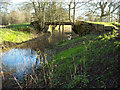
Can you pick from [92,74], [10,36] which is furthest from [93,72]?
[10,36]

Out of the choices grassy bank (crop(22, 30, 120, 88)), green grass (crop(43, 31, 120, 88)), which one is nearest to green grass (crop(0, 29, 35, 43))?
grassy bank (crop(22, 30, 120, 88))

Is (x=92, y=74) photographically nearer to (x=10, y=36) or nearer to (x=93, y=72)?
(x=93, y=72)

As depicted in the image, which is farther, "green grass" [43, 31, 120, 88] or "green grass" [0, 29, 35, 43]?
"green grass" [0, 29, 35, 43]

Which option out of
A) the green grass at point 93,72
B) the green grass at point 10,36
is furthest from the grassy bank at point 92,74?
the green grass at point 10,36

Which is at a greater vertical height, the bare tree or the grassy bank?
the bare tree

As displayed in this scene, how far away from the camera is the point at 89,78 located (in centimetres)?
353

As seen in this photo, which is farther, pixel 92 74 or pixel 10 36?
pixel 10 36

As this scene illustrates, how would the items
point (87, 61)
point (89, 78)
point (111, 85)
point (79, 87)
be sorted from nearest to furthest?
1. point (111, 85)
2. point (79, 87)
3. point (89, 78)
4. point (87, 61)

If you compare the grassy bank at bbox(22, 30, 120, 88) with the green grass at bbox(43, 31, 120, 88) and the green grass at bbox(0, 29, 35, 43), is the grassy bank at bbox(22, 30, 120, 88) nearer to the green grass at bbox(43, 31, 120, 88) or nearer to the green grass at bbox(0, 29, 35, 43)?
the green grass at bbox(43, 31, 120, 88)

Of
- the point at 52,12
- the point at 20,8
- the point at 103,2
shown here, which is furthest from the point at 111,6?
the point at 20,8

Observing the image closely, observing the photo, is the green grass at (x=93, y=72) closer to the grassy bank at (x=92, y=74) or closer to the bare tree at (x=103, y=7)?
the grassy bank at (x=92, y=74)

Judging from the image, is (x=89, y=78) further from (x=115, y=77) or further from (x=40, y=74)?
(x=40, y=74)

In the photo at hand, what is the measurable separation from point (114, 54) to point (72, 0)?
9479 mm

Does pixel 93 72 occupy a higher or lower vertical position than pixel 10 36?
lower
